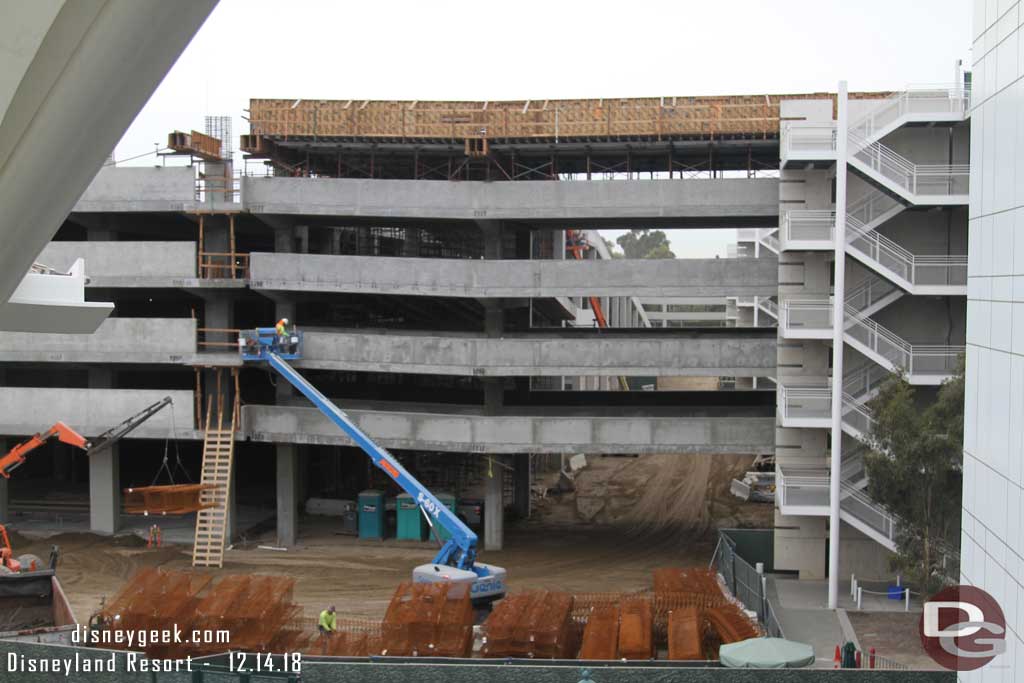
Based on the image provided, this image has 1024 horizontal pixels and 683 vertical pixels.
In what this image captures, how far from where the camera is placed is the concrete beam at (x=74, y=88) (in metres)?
7.30

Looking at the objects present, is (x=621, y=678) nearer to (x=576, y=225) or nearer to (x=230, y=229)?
(x=576, y=225)

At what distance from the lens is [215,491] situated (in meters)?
37.1

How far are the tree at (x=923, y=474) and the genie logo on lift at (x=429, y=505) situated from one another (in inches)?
460

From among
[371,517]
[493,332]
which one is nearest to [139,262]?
[371,517]

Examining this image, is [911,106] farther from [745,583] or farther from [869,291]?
[745,583]

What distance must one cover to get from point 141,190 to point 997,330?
31.7 meters

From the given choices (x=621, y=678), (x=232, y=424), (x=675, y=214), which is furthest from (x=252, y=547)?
(x=621, y=678)

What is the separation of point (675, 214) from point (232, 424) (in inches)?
661

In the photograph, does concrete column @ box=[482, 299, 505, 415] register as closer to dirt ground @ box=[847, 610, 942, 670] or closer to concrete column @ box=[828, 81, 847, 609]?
concrete column @ box=[828, 81, 847, 609]

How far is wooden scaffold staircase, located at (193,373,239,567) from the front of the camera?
36.8 meters

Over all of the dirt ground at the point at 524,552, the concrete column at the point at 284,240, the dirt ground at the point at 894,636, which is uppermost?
the concrete column at the point at 284,240

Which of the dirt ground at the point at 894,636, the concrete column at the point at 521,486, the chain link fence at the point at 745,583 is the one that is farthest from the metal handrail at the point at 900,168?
the concrete column at the point at 521,486

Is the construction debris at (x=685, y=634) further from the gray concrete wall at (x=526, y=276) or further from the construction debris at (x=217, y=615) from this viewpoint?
the gray concrete wall at (x=526, y=276)

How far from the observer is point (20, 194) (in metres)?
8.31
